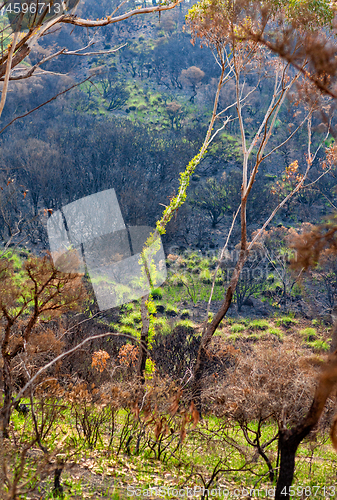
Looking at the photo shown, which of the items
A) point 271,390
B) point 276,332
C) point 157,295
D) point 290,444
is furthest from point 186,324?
point 290,444

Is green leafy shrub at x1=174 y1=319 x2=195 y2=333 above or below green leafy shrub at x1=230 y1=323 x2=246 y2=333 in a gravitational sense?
above

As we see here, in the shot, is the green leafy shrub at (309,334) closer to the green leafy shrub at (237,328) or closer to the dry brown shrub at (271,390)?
the green leafy shrub at (237,328)

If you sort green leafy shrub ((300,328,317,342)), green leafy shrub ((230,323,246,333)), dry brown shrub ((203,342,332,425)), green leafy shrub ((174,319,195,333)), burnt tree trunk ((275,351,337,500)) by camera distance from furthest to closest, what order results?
green leafy shrub ((230,323,246,333)) < green leafy shrub ((174,319,195,333)) < green leafy shrub ((300,328,317,342)) < dry brown shrub ((203,342,332,425)) < burnt tree trunk ((275,351,337,500))

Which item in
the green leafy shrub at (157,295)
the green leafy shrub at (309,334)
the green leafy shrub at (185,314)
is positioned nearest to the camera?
the green leafy shrub at (309,334)

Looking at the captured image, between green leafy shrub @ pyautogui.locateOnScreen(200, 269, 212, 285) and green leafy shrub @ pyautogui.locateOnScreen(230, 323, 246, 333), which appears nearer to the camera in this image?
green leafy shrub @ pyautogui.locateOnScreen(230, 323, 246, 333)

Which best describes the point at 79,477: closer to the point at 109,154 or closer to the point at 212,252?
the point at 212,252

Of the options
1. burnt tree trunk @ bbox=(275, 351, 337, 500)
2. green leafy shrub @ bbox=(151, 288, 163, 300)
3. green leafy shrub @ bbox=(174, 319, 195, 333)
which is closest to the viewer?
burnt tree trunk @ bbox=(275, 351, 337, 500)

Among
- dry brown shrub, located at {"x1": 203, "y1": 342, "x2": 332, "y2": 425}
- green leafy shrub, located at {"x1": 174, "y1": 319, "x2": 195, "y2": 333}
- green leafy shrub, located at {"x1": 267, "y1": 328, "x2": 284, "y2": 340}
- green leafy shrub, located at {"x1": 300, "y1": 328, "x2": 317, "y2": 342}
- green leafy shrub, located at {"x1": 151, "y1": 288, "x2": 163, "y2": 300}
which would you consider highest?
dry brown shrub, located at {"x1": 203, "y1": 342, "x2": 332, "y2": 425}

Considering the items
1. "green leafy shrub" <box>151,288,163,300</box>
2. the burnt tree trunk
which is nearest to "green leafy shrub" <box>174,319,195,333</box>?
"green leafy shrub" <box>151,288,163,300</box>

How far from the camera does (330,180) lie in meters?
25.7

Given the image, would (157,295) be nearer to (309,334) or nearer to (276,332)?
(276,332)

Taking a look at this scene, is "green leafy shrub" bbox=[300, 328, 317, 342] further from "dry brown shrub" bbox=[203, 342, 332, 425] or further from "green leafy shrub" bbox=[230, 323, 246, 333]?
"dry brown shrub" bbox=[203, 342, 332, 425]

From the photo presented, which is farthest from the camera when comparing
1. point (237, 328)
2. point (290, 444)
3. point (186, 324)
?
point (237, 328)

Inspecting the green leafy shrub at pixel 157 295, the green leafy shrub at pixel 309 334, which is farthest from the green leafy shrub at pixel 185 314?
the green leafy shrub at pixel 309 334
